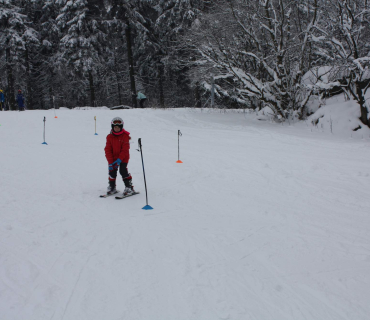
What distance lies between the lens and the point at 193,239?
4.49 metres

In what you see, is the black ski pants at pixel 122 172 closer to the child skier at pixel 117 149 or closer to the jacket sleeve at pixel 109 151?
the child skier at pixel 117 149

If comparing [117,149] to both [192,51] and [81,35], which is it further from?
[81,35]

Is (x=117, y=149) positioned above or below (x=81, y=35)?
below

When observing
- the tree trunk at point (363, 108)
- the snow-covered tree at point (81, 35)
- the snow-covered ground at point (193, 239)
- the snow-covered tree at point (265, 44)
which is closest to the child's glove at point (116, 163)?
the snow-covered ground at point (193, 239)

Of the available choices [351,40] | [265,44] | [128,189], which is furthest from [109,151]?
[265,44]

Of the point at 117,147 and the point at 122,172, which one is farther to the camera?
the point at 122,172

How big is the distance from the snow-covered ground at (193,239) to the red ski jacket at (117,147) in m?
0.95

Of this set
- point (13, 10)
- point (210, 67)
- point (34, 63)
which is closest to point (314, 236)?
point (210, 67)

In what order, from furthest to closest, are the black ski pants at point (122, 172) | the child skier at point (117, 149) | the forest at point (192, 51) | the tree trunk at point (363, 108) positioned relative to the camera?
the forest at point (192, 51) < the tree trunk at point (363, 108) < the black ski pants at point (122, 172) < the child skier at point (117, 149)

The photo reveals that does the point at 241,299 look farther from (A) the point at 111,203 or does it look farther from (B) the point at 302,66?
(B) the point at 302,66

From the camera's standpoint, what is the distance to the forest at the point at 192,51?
42.6ft

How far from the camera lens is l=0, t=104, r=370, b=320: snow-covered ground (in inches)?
123

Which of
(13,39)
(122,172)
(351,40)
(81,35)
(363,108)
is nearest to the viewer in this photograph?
(122,172)

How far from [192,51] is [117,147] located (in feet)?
53.0
